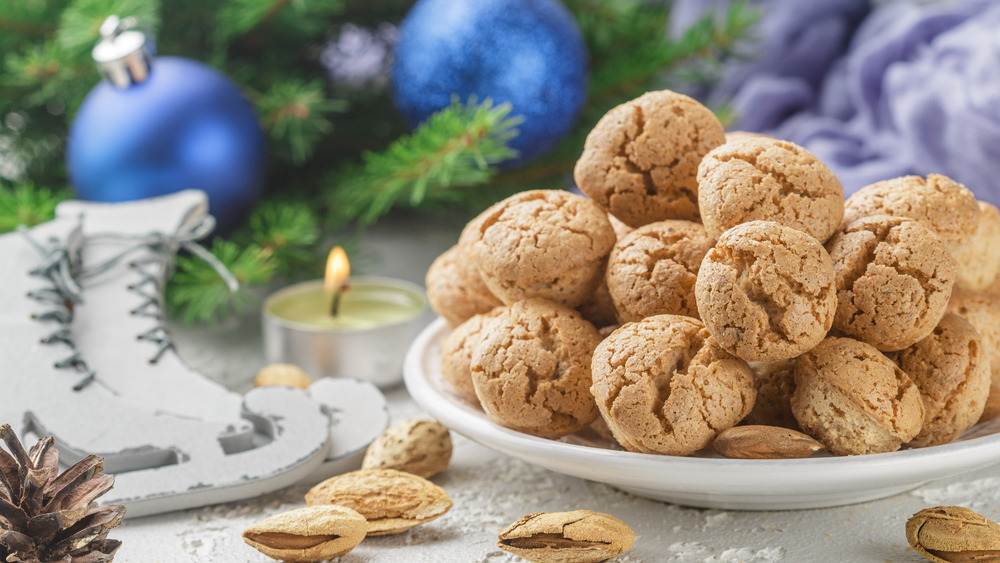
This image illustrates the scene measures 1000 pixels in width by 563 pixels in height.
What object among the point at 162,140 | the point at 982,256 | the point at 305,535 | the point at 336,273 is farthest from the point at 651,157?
the point at 162,140

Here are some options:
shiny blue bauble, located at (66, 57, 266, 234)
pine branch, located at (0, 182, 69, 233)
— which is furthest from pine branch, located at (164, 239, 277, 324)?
pine branch, located at (0, 182, 69, 233)

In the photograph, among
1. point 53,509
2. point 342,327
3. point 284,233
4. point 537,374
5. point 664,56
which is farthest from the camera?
point 664,56

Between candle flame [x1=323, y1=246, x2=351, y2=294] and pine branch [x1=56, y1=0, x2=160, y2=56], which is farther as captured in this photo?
pine branch [x1=56, y1=0, x2=160, y2=56]

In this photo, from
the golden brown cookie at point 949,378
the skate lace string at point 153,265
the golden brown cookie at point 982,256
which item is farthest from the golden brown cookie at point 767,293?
the skate lace string at point 153,265

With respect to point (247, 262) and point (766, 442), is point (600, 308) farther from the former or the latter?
point (247, 262)

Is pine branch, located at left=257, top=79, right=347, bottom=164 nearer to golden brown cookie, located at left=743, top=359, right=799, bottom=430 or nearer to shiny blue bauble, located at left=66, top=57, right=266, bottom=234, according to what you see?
shiny blue bauble, located at left=66, top=57, right=266, bottom=234

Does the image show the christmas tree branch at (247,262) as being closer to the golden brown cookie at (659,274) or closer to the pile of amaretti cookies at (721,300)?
the pile of amaretti cookies at (721,300)

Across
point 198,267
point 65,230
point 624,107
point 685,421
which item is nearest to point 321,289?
point 198,267
